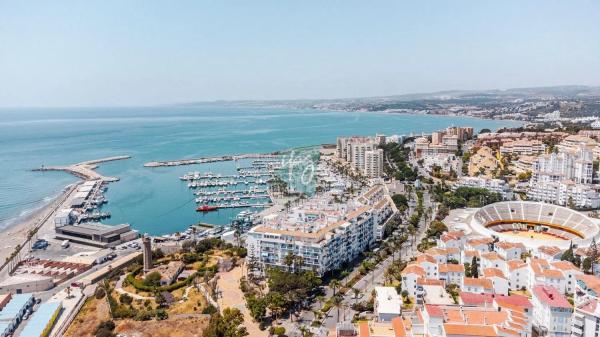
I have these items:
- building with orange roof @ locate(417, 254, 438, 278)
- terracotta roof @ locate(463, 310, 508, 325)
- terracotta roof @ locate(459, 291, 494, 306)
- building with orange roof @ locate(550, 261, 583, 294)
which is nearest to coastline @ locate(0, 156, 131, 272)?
building with orange roof @ locate(417, 254, 438, 278)

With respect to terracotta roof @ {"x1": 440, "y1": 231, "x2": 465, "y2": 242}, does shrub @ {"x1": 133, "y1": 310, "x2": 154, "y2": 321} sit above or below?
below

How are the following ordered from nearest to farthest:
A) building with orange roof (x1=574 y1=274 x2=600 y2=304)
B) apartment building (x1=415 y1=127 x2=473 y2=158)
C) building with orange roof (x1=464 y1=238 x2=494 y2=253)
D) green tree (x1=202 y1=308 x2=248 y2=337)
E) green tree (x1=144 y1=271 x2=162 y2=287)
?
green tree (x1=202 y1=308 x2=248 y2=337)
building with orange roof (x1=574 y1=274 x2=600 y2=304)
green tree (x1=144 y1=271 x2=162 y2=287)
building with orange roof (x1=464 y1=238 x2=494 y2=253)
apartment building (x1=415 y1=127 x2=473 y2=158)

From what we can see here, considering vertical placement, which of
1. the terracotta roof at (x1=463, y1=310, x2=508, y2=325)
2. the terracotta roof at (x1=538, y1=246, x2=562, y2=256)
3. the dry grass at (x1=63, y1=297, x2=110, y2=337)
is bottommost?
the dry grass at (x1=63, y1=297, x2=110, y2=337)

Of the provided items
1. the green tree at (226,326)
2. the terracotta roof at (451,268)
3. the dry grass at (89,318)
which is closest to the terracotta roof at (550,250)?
the terracotta roof at (451,268)

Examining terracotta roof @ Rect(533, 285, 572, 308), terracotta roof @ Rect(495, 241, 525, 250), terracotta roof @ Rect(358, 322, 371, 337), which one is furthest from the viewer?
terracotta roof @ Rect(495, 241, 525, 250)

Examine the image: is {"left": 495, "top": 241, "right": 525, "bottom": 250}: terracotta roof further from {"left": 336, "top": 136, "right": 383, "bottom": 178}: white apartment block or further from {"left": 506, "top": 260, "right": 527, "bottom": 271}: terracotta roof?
{"left": 336, "top": 136, "right": 383, "bottom": 178}: white apartment block

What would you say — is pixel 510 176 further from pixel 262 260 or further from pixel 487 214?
pixel 262 260

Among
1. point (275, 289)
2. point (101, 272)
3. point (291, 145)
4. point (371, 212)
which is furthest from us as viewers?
point (291, 145)

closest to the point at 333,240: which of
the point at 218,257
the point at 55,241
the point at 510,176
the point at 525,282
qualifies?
the point at 218,257
